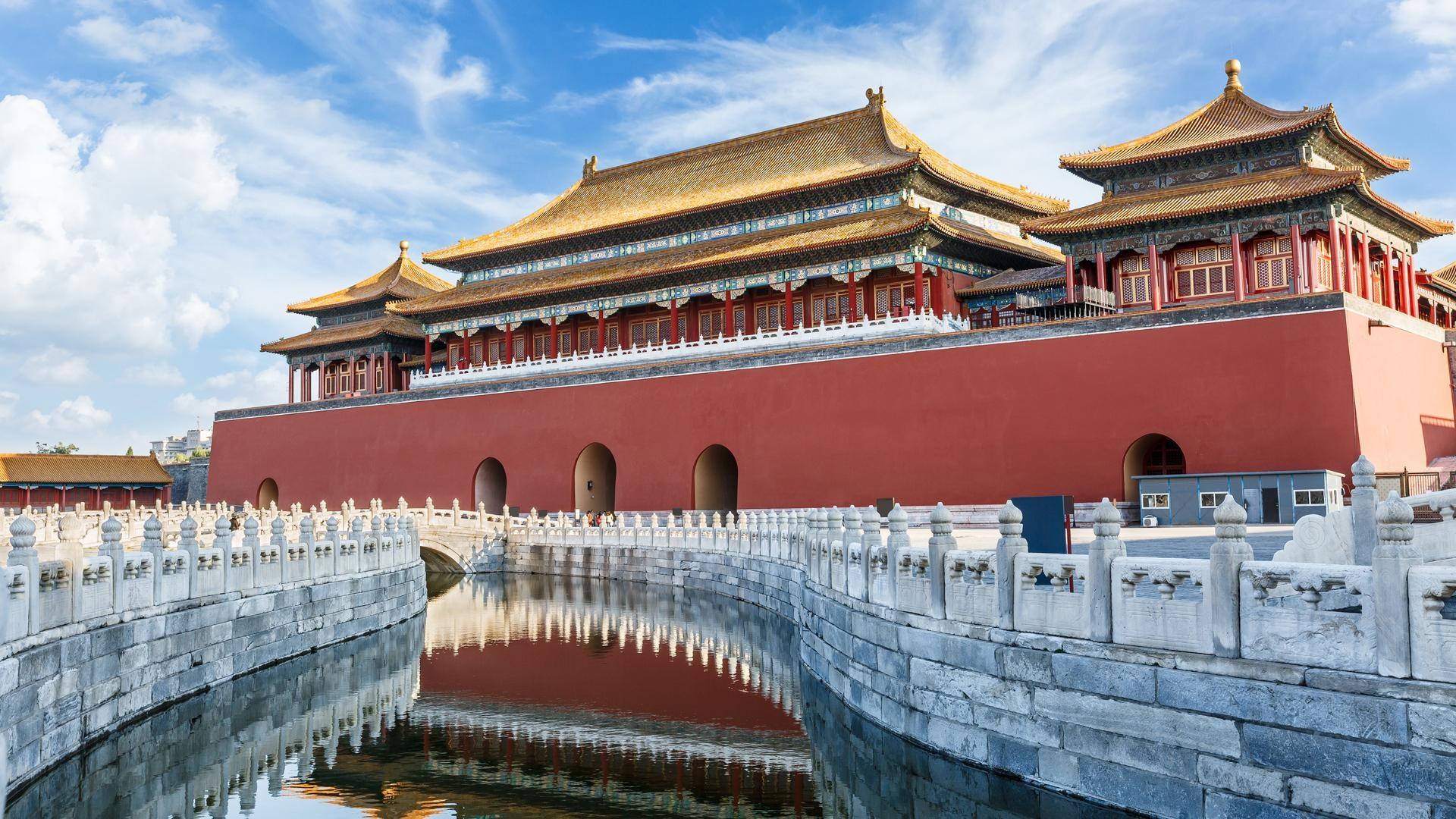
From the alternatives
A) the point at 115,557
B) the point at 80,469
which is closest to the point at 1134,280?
the point at 115,557

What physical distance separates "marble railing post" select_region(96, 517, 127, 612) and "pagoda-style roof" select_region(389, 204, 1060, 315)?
62.1ft

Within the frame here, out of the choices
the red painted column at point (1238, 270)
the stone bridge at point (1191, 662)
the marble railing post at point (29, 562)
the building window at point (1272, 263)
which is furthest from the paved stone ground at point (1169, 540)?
the marble railing post at point (29, 562)

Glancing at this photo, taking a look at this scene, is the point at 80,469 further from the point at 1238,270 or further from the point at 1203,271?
the point at 1238,270

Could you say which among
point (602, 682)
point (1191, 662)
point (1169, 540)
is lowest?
point (602, 682)

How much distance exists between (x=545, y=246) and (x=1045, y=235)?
51.5 feet

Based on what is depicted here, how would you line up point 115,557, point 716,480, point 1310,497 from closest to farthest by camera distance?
point 115,557
point 1310,497
point 716,480

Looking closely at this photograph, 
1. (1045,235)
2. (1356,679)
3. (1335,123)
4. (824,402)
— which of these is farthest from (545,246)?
(1356,679)

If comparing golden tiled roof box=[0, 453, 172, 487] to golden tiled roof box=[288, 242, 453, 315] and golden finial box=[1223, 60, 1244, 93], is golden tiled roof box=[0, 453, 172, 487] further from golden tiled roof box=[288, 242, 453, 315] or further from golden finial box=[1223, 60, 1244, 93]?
golden finial box=[1223, 60, 1244, 93]

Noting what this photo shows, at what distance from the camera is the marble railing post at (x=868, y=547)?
1119 cm

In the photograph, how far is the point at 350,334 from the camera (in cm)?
3956

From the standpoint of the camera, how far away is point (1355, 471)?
7.84 metres

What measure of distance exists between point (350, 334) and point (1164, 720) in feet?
117

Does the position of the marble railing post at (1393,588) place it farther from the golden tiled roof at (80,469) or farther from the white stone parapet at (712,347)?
the golden tiled roof at (80,469)

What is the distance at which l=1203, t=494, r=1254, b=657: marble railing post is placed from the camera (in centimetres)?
703
